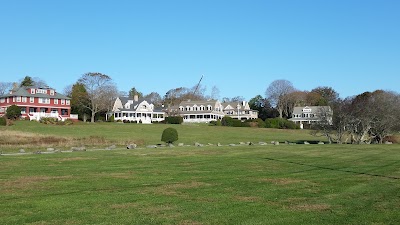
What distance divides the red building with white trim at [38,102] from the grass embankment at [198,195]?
66.0 m

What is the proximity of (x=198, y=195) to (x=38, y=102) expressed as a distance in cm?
7763

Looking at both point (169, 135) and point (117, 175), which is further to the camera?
point (169, 135)

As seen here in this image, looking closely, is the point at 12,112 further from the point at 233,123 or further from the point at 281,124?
the point at 281,124

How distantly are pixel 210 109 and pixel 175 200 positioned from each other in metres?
103

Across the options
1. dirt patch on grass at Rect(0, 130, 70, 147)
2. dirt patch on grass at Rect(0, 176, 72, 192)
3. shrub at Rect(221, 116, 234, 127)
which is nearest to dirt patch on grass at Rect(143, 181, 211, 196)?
dirt patch on grass at Rect(0, 176, 72, 192)

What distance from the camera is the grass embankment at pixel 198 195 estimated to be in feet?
29.0

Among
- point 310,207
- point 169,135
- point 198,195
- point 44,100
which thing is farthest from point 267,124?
point 310,207

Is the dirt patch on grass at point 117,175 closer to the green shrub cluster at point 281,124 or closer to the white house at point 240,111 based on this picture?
the green shrub cluster at point 281,124

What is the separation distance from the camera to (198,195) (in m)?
11.5

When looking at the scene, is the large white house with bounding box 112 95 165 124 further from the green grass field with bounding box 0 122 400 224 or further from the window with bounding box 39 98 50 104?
the green grass field with bounding box 0 122 400 224

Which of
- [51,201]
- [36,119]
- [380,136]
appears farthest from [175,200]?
[36,119]

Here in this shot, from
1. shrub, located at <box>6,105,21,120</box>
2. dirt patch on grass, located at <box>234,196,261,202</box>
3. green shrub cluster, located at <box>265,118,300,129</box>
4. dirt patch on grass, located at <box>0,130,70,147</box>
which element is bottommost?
dirt patch on grass, located at <box>234,196,261,202</box>

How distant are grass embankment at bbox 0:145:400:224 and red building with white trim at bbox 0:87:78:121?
66007 millimetres

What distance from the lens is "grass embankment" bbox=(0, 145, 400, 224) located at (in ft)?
29.0
